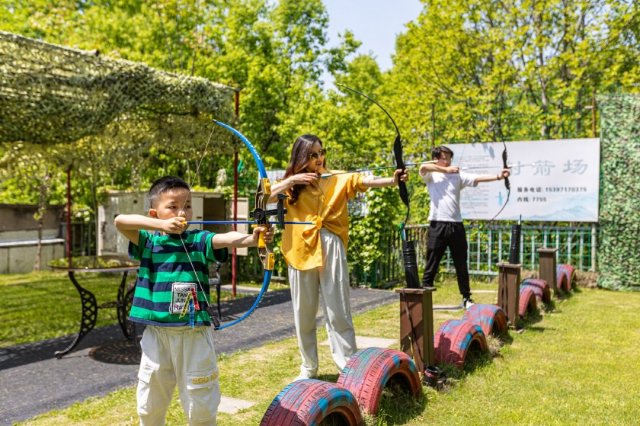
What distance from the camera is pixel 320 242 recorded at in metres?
3.67

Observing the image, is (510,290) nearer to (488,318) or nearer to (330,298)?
(488,318)

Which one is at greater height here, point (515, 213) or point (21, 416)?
point (515, 213)

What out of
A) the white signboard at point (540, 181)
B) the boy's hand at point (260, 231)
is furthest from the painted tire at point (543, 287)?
the boy's hand at point (260, 231)

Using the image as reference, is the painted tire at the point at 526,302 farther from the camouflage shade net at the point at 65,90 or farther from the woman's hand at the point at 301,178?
the camouflage shade net at the point at 65,90

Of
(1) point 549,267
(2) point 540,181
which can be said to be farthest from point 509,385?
(2) point 540,181

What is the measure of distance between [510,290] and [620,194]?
4.32m

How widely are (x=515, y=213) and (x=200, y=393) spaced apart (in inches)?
321

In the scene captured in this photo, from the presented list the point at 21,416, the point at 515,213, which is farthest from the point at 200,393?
the point at 515,213

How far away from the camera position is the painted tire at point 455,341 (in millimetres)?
4109

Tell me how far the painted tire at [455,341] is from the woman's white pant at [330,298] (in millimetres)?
785

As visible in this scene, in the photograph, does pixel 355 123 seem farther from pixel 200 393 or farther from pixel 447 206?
pixel 200 393

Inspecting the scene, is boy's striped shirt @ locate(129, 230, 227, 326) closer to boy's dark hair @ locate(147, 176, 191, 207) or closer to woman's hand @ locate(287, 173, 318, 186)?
boy's dark hair @ locate(147, 176, 191, 207)

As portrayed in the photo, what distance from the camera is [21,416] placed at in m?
3.59

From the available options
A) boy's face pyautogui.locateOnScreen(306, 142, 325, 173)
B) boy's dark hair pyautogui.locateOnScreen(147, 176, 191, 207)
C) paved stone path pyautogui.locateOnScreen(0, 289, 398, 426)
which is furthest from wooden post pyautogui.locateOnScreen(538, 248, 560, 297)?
boy's dark hair pyautogui.locateOnScreen(147, 176, 191, 207)
